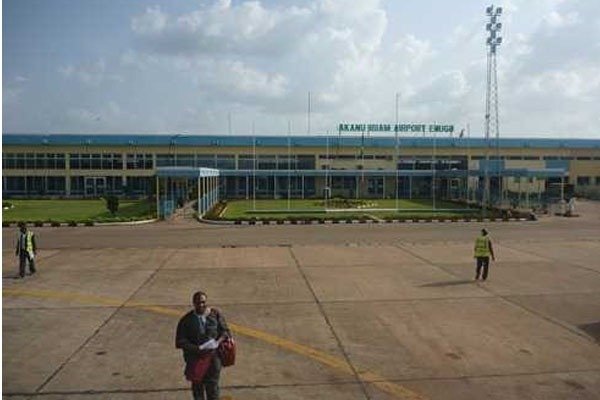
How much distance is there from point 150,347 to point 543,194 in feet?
150

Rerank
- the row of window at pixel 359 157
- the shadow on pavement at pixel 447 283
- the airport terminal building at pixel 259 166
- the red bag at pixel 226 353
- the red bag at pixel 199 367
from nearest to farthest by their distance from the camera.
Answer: the red bag at pixel 199 367 → the red bag at pixel 226 353 → the shadow on pavement at pixel 447 283 → the airport terminal building at pixel 259 166 → the row of window at pixel 359 157

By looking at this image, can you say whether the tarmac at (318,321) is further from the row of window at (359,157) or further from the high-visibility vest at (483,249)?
the row of window at (359,157)

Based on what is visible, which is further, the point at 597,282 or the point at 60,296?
the point at 597,282

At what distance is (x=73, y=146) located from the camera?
72.1 metres

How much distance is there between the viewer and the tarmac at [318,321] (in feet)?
29.9

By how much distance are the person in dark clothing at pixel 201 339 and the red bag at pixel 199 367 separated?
0.08 feet

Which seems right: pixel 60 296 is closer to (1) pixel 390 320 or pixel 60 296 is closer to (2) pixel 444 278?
(1) pixel 390 320

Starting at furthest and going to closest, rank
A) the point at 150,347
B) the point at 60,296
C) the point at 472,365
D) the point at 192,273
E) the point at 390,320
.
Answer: the point at 192,273
the point at 60,296
the point at 390,320
the point at 150,347
the point at 472,365

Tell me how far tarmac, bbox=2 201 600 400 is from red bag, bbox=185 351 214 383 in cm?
137

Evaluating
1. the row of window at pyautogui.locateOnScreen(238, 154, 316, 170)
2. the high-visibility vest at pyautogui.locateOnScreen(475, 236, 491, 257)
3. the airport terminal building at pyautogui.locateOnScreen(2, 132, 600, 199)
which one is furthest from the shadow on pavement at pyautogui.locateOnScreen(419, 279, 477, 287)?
the row of window at pyautogui.locateOnScreen(238, 154, 316, 170)

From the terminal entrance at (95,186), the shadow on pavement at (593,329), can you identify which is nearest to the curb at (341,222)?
the shadow on pavement at (593,329)

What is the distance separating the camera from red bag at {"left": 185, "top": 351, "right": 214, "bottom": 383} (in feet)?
24.2

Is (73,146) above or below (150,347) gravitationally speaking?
above

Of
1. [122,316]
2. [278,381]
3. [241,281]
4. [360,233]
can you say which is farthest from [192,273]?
[360,233]
